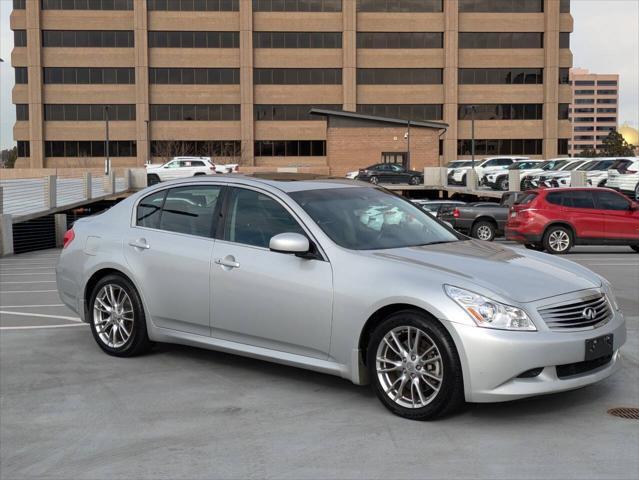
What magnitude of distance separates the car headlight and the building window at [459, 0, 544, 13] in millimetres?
76104

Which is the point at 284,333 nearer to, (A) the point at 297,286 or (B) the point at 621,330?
(A) the point at 297,286

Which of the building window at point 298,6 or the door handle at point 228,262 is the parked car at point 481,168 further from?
the door handle at point 228,262

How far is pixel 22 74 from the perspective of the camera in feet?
246

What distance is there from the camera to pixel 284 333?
5.78 meters

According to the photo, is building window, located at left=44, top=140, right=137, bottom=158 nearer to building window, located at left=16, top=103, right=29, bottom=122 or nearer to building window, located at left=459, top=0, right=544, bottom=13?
building window, located at left=16, top=103, right=29, bottom=122

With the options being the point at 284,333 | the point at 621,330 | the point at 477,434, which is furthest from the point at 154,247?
the point at 621,330

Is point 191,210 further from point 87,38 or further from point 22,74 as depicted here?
point 22,74

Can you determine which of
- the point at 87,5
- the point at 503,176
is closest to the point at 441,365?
the point at 503,176

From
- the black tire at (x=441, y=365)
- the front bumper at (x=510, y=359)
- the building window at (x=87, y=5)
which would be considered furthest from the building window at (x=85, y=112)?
the front bumper at (x=510, y=359)

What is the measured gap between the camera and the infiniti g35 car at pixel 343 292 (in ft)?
16.3

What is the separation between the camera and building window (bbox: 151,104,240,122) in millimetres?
75875

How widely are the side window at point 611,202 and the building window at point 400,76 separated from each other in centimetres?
5833

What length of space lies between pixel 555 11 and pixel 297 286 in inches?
3019

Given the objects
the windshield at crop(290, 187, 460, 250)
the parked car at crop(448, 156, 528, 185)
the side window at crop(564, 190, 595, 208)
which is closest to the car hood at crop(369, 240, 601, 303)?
the windshield at crop(290, 187, 460, 250)
